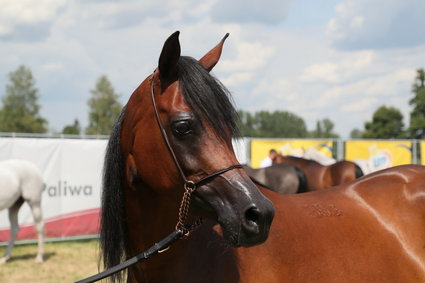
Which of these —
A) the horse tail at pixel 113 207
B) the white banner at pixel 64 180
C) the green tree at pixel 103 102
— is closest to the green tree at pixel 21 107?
the green tree at pixel 103 102

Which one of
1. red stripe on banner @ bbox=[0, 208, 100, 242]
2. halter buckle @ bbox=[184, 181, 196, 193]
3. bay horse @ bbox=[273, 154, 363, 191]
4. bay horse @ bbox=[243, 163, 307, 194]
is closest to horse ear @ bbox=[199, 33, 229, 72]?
halter buckle @ bbox=[184, 181, 196, 193]

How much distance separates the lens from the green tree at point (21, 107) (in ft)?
138

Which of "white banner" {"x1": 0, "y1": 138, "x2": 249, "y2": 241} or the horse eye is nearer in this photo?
the horse eye

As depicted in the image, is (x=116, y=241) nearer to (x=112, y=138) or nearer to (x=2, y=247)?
(x=112, y=138)

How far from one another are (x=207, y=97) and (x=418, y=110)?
4795cm

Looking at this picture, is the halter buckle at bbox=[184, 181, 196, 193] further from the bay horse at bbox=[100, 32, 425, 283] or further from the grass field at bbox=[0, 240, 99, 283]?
the grass field at bbox=[0, 240, 99, 283]

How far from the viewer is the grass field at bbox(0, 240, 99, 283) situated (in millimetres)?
7773

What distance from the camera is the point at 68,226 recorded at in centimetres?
1088

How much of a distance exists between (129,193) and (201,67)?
0.69 m

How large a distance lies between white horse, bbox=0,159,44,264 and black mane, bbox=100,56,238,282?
6778 mm

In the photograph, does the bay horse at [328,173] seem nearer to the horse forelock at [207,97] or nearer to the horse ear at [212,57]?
the horse ear at [212,57]

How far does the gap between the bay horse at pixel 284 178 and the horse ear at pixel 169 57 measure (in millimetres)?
7374

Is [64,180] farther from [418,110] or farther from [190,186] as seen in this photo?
[418,110]

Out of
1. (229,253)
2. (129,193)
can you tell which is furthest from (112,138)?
(229,253)
